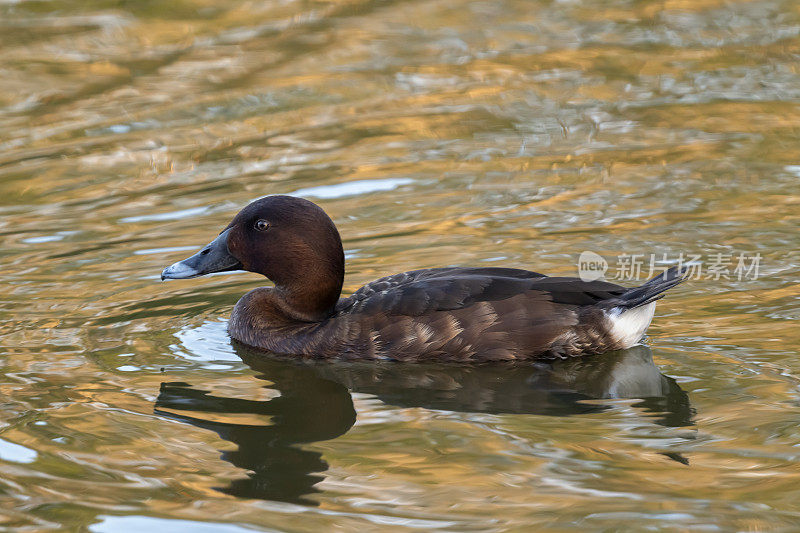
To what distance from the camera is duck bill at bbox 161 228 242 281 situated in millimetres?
6711

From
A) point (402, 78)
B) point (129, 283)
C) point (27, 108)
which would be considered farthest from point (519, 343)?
point (27, 108)

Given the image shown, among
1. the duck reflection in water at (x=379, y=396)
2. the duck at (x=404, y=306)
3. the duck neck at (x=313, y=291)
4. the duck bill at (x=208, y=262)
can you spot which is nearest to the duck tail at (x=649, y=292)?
the duck at (x=404, y=306)

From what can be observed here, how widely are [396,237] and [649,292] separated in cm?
259

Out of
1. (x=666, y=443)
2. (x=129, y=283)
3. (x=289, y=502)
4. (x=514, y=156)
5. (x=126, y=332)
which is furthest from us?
(x=514, y=156)

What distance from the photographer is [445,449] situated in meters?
5.05

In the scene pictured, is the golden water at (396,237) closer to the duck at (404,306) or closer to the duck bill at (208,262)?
the duck at (404,306)

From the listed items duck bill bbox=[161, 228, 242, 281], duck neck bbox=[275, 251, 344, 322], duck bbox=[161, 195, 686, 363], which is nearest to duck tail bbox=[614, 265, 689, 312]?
duck bbox=[161, 195, 686, 363]

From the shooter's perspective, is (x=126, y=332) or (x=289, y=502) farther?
(x=126, y=332)

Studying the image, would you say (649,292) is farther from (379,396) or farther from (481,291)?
(379,396)

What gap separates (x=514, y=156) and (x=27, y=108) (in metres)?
5.27

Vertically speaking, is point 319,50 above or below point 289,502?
above

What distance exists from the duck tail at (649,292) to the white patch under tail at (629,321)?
32mm

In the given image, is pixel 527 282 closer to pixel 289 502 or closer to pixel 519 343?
pixel 519 343

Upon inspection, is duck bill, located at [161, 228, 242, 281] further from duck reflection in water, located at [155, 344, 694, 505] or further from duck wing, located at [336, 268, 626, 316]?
duck wing, located at [336, 268, 626, 316]
